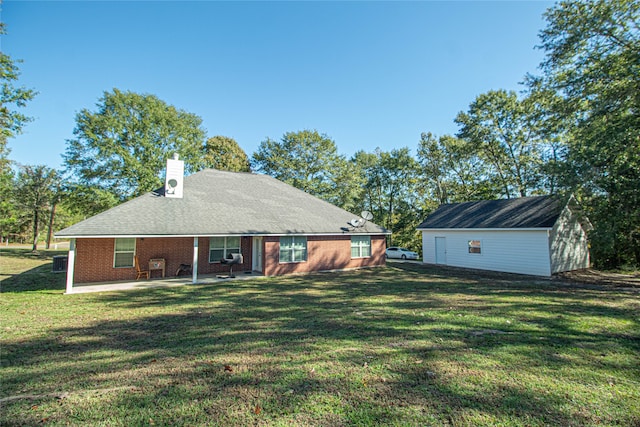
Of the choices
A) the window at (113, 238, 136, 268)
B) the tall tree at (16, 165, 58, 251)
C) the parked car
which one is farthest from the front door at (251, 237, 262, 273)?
the tall tree at (16, 165, 58, 251)

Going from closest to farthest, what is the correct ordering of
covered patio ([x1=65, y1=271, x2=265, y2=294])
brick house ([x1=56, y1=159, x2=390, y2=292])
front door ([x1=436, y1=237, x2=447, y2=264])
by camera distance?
1. covered patio ([x1=65, y1=271, x2=265, y2=294])
2. brick house ([x1=56, y1=159, x2=390, y2=292])
3. front door ([x1=436, y1=237, x2=447, y2=264])

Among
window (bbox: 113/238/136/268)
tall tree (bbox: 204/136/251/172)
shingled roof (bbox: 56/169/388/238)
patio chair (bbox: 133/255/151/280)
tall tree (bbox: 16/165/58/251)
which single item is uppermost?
tall tree (bbox: 204/136/251/172)

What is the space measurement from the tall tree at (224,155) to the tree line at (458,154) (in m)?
0.13

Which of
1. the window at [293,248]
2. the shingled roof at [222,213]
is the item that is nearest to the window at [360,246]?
the shingled roof at [222,213]

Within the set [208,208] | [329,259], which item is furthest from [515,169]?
[208,208]

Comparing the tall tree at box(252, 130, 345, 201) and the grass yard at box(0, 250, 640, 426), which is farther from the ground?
the tall tree at box(252, 130, 345, 201)

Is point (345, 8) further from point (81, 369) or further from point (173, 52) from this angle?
point (81, 369)

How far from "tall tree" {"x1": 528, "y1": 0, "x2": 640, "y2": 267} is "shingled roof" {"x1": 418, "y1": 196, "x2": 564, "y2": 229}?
201cm

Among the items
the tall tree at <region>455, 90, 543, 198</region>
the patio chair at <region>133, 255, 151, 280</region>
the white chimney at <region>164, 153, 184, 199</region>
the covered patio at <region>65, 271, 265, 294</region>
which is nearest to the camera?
the covered patio at <region>65, 271, 265, 294</region>

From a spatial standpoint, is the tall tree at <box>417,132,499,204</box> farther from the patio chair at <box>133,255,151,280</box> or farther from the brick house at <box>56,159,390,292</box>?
the patio chair at <box>133,255,151,280</box>

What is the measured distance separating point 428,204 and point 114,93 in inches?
1377

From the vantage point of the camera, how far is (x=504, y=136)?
27.6 metres

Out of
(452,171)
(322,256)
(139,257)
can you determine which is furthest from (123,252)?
(452,171)

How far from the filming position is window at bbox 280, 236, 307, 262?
49.3 feet
